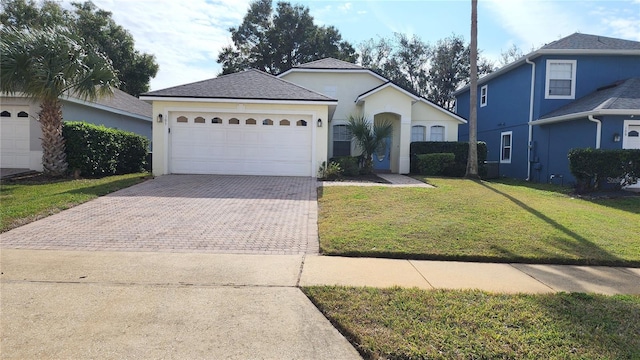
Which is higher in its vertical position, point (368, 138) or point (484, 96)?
point (484, 96)

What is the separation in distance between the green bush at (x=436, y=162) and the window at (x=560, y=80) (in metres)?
5.46

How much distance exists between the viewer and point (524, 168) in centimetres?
1870

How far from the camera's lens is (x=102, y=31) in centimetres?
2855

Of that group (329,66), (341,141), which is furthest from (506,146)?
(329,66)

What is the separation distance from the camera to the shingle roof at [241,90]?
1373cm

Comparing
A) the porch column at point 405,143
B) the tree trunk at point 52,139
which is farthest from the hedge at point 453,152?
the tree trunk at point 52,139

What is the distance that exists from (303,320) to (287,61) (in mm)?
33599

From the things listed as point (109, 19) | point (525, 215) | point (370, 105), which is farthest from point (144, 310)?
point (109, 19)

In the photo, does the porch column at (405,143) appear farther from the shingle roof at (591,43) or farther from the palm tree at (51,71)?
the palm tree at (51,71)

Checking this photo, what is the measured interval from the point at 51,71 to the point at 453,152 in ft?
52.3

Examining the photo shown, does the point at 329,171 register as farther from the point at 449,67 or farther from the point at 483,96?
the point at 449,67

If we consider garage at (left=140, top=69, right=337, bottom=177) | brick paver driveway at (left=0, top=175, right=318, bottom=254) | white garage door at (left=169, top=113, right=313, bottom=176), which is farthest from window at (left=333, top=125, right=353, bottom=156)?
brick paver driveway at (left=0, top=175, right=318, bottom=254)

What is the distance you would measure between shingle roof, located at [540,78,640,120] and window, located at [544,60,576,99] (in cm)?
63

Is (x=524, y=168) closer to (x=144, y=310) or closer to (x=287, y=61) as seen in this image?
(x=144, y=310)
